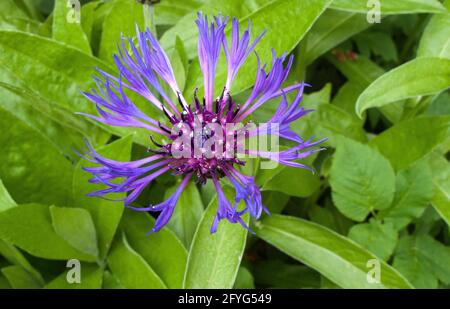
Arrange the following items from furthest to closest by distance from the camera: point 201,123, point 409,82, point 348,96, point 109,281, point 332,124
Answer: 1. point 348,96
2. point 332,124
3. point 109,281
4. point 409,82
5. point 201,123

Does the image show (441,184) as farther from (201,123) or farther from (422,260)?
(201,123)

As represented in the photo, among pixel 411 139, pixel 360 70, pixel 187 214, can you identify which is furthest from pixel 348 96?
pixel 187 214

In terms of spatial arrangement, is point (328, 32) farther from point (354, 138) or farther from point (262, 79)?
point (262, 79)

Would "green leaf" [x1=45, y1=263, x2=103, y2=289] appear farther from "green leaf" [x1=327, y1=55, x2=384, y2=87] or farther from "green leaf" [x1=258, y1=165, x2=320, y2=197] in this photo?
"green leaf" [x1=327, y1=55, x2=384, y2=87]

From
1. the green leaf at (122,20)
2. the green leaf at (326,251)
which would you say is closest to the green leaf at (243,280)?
the green leaf at (326,251)

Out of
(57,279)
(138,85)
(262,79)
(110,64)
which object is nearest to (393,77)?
(262,79)

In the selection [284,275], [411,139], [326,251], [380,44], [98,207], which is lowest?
[284,275]

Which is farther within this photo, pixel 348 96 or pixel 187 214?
pixel 348 96
